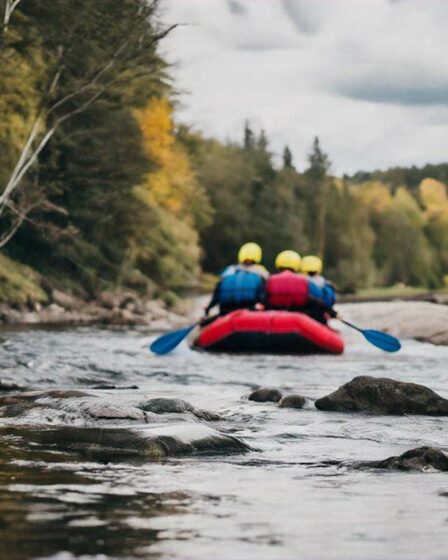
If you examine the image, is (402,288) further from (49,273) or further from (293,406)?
(293,406)

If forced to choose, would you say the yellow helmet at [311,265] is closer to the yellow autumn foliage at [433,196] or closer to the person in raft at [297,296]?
the person in raft at [297,296]

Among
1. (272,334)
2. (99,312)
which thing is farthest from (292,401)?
(99,312)

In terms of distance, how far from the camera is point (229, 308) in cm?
1867

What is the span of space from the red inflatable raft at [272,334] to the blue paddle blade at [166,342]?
1.75ft

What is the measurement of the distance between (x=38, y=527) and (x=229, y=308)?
1437 cm

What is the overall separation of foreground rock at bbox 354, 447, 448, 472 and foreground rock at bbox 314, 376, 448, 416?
283 cm

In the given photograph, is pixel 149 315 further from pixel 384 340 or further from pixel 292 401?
pixel 292 401

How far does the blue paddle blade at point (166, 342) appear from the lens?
1738 cm

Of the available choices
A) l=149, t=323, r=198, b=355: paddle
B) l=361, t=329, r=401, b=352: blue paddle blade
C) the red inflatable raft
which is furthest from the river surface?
l=361, t=329, r=401, b=352: blue paddle blade

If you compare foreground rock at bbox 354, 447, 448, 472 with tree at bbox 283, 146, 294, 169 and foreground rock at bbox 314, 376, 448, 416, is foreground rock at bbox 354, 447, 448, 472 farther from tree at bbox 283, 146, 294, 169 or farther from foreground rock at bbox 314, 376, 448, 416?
tree at bbox 283, 146, 294, 169

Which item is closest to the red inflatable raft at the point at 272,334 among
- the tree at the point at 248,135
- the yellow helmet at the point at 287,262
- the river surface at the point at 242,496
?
the yellow helmet at the point at 287,262

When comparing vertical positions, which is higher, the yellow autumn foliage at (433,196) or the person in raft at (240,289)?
the yellow autumn foliage at (433,196)

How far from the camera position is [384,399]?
906 centimetres

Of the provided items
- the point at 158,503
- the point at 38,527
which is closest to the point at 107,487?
the point at 158,503
